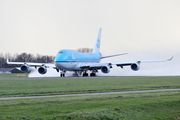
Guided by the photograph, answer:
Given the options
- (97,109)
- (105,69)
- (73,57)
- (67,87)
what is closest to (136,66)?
(105,69)

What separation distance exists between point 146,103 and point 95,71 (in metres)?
49.1

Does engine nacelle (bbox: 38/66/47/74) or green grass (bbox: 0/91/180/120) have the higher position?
engine nacelle (bbox: 38/66/47/74)

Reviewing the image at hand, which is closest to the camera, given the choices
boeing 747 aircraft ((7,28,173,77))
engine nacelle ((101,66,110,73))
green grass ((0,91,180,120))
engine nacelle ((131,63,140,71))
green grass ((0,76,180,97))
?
green grass ((0,91,180,120))

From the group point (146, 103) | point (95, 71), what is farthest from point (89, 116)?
point (95, 71)

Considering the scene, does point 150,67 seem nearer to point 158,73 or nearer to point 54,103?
point 158,73

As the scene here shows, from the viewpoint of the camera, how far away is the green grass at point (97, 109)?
Answer: 18641 mm

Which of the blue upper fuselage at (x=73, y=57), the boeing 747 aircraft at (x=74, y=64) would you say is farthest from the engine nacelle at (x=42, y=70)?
the blue upper fuselage at (x=73, y=57)

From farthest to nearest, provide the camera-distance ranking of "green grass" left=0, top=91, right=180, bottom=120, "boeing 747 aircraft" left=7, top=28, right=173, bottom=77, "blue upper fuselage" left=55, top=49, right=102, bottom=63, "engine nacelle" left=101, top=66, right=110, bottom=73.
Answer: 1. "engine nacelle" left=101, top=66, right=110, bottom=73
2. "boeing 747 aircraft" left=7, top=28, right=173, bottom=77
3. "blue upper fuselage" left=55, top=49, right=102, bottom=63
4. "green grass" left=0, top=91, right=180, bottom=120

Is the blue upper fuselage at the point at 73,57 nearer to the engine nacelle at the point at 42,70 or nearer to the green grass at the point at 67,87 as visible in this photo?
the engine nacelle at the point at 42,70

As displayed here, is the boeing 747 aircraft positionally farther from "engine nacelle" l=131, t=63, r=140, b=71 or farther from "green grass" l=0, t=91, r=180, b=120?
"green grass" l=0, t=91, r=180, b=120

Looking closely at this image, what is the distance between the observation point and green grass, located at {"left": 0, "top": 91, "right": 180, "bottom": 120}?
1864cm

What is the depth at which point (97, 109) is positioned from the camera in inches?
811

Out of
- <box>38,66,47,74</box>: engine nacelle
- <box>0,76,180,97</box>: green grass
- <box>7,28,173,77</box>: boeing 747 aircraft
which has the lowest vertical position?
<box>0,76,180,97</box>: green grass

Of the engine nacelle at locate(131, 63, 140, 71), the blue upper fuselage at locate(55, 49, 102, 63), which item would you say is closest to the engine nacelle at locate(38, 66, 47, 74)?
the blue upper fuselage at locate(55, 49, 102, 63)
